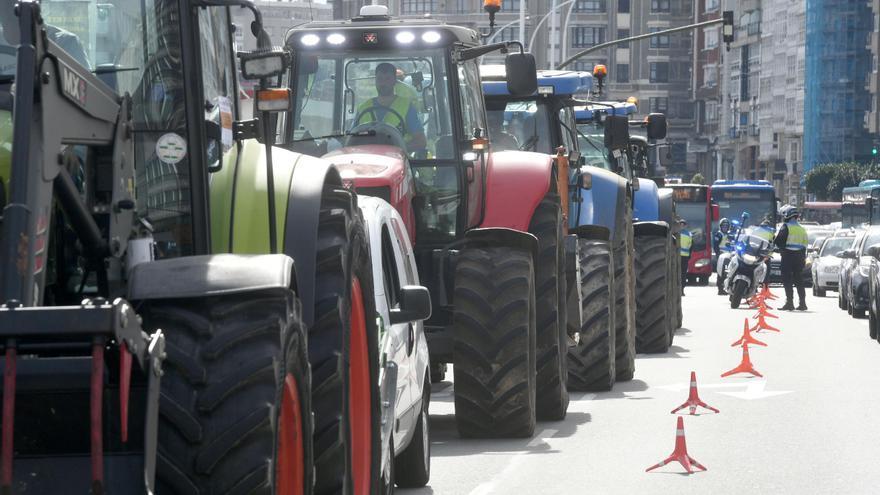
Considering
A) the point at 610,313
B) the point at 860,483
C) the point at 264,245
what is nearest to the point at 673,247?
the point at 610,313

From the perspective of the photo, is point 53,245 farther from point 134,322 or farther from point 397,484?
point 397,484

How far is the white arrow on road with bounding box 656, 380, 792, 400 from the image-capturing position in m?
17.0

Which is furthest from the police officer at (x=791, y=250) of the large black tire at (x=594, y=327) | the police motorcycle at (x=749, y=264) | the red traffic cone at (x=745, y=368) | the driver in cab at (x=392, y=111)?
the driver in cab at (x=392, y=111)

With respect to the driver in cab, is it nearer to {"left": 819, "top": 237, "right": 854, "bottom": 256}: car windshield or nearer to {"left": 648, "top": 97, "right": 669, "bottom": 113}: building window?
{"left": 819, "top": 237, "right": 854, "bottom": 256}: car windshield

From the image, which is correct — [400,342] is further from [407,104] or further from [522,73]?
[407,104]

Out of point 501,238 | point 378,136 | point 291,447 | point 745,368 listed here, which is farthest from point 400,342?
point 745,368

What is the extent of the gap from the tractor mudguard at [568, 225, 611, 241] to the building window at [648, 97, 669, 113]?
141029 mm

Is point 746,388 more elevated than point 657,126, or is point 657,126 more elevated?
point 657,126

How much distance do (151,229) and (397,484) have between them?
15.1ft

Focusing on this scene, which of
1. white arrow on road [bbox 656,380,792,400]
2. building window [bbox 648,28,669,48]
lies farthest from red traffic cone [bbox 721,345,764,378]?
building window [bbox 648,28,669,48]

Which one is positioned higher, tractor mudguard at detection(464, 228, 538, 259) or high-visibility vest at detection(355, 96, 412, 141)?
high-visibility vest at detection(355, 96, 412, 141)

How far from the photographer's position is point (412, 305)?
918cm

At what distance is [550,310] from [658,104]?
146674 mm

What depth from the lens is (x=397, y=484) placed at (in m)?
10.7
